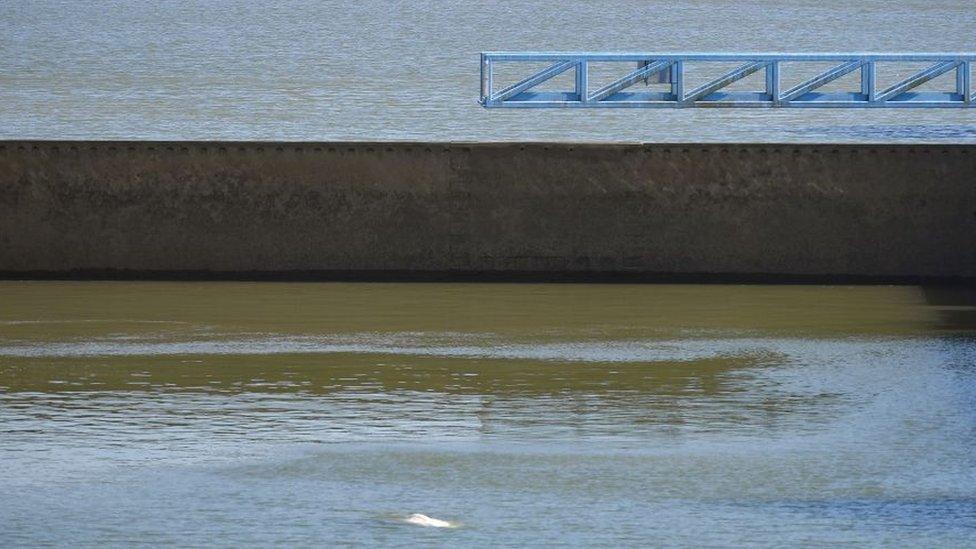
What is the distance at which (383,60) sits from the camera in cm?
6050

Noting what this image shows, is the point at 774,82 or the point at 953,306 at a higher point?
the point at 774,82

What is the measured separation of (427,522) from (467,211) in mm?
8921

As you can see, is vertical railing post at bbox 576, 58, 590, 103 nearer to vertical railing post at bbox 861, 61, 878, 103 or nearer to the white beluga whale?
vertical railing post at bbox 861, 61, 878, 103

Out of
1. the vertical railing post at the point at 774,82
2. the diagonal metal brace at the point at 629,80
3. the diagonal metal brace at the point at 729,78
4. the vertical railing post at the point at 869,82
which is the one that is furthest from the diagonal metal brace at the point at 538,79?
the vertical railing post at the point at 869,82

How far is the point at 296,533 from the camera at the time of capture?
8469 mm

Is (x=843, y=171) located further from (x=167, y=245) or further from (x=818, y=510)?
(x=818, y=510)

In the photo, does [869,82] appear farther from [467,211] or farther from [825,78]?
[467,211]

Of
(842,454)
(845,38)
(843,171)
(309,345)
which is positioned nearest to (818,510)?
(842,454)

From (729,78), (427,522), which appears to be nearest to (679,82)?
(729,78)

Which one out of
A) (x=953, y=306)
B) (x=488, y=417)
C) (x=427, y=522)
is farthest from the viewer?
(x=953, y=306)

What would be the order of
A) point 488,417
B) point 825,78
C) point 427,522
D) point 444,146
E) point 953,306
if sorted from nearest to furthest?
point 427,522 → point 488,417 → point 953,306 → point 444,146 → point 825,78

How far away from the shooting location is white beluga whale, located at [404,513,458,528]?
861cm

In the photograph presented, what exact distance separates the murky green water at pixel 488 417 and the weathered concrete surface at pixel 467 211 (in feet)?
2.22

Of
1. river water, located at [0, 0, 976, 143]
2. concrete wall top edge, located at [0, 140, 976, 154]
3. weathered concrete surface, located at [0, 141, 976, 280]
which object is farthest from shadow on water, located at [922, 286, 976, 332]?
river water, located at [0, 0, 976, 143]
